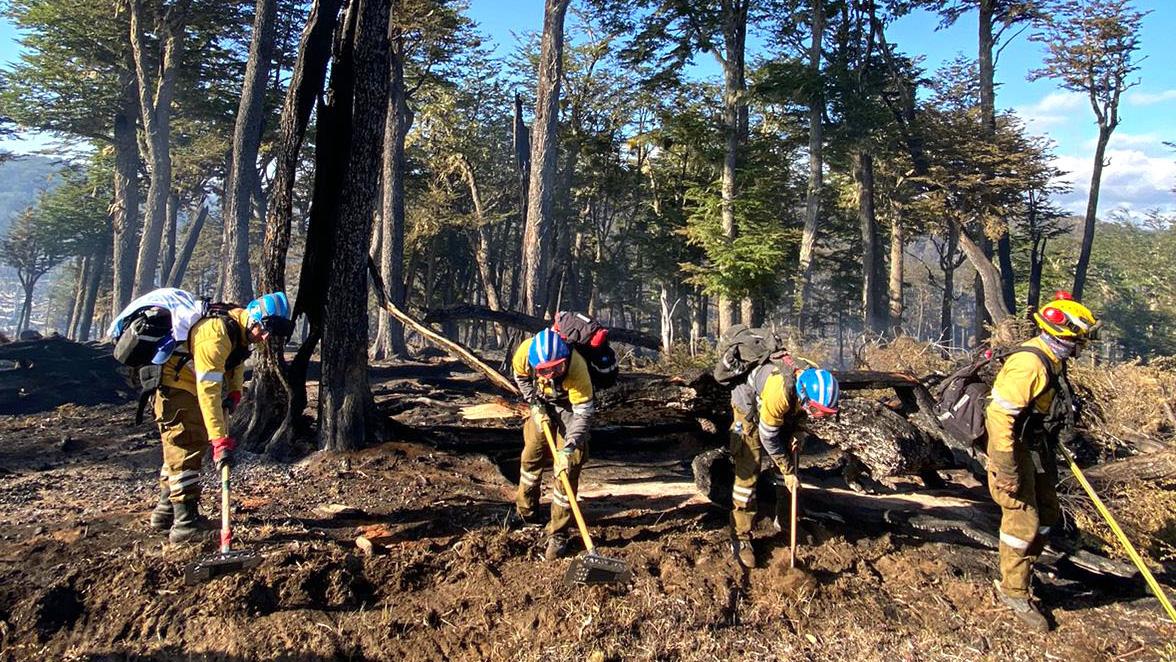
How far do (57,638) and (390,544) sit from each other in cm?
210

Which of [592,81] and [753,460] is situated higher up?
[592,81]

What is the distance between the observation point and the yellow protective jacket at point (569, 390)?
5566mm

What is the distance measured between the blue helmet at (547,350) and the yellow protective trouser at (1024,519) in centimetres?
344

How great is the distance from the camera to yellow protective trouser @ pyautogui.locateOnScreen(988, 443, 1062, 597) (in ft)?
16.3

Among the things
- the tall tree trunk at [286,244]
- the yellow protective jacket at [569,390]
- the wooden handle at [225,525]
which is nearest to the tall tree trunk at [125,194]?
the tall tree trunk at [286,244]

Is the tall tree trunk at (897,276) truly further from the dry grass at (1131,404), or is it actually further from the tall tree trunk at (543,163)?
the dry grass at (1131,404)

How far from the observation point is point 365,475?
22.1 ft

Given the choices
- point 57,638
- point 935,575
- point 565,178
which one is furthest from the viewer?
point 565,178

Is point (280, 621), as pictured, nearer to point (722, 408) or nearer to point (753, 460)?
point (753, 460)

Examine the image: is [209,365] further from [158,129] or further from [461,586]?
[158,129]

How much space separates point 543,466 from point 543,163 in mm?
10194

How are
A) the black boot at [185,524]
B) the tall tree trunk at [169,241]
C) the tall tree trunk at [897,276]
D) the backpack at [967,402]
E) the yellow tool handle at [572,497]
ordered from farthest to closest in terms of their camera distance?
1. the tall tree trunk at [169,241]
2. the tall tree trunk at [897,276]
3. the backpack at [967,402]
4. the yellow tool handle at [572,497]
5. the black boot at [185,524]

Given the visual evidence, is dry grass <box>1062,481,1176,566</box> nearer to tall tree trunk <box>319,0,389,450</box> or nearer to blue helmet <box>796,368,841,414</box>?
blue helmet <box>796,368,841,414</box>

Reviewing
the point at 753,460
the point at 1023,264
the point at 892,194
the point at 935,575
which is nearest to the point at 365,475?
the point at 753,460
